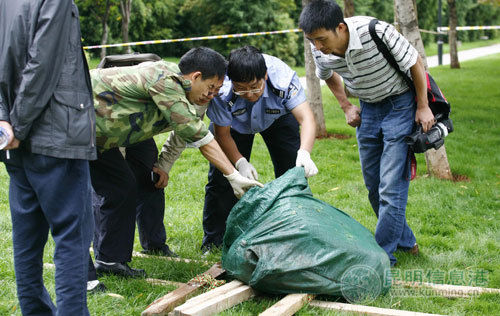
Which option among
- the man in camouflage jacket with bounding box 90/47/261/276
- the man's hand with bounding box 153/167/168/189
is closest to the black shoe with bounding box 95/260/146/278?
the man in camouflage jacket with bounding box 90/47/261/276

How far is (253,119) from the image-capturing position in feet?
12.8

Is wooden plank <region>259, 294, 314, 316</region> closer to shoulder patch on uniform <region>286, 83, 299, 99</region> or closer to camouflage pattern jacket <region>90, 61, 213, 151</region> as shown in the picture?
camouflage pattern jacket <region>90, 61, 213, 151</region>

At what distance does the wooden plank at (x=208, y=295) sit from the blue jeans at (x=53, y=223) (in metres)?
0.48

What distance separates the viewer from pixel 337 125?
8891mm

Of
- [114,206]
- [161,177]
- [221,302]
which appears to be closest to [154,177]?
[161,177]

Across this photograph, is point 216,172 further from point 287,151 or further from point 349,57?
point 349,57

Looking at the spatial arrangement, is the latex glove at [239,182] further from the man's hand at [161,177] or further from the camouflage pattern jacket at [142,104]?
the man's hand at [161,177]

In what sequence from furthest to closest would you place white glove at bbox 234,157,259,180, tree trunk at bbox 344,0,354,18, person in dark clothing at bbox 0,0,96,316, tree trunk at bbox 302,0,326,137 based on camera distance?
tree trunk at bbox 344,0,354,18
tree trunk at bbox 302,0,326,137
white glove at bbox 234,157,259,180
person in dark clothing at bbox 0,0,96,316

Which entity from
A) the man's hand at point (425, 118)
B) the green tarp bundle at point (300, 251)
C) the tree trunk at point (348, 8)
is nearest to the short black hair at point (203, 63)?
the green tarp bundle at point (300, 251)

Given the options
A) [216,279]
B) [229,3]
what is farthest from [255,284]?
[229,3]

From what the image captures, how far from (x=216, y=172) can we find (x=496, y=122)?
6.48 meters

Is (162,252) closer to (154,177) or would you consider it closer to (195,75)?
(154,177)

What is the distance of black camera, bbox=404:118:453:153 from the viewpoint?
3.60 metres

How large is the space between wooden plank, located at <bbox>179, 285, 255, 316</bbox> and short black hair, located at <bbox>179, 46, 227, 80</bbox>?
116cm
